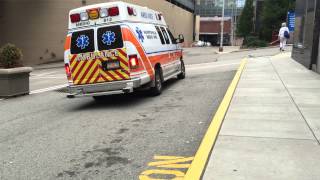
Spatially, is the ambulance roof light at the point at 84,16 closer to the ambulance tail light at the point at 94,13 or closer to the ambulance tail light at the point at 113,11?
the ambulance tail light at the point at 94,13

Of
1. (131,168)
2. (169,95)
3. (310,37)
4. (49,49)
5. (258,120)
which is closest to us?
(131,168)

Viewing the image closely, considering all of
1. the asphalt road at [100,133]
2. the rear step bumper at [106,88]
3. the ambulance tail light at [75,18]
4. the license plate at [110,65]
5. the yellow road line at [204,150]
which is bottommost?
the asphalt road at [100,133]

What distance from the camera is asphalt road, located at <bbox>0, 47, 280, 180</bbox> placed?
5391mm

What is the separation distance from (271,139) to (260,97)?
3.35m

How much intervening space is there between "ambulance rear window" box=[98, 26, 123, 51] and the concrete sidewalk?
313cm

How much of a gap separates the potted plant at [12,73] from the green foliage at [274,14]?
32719 millimetres

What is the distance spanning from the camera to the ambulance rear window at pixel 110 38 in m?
9.72

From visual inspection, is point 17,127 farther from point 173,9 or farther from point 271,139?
point 173,9

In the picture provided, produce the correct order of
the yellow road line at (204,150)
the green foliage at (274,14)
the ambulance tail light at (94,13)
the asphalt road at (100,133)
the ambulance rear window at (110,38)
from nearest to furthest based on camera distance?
the yellow road line at (204,150), the asphalt road at (100,133), the ambulance rear window at (110,38), the ambulance tail light at (94,13), the green foliage at (274,14)

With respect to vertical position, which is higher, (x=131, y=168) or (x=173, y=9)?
(x=173, y=9)

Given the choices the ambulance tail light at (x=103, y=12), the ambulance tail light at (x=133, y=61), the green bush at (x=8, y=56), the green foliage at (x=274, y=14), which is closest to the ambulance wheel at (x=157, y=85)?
the ambulance tail light at (x=133, y=61)

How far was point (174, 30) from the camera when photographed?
58781 millimetres

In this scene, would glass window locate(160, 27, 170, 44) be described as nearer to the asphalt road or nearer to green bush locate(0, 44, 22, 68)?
the asphalt road

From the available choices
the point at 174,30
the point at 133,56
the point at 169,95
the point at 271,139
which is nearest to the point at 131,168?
the point at 271,139
